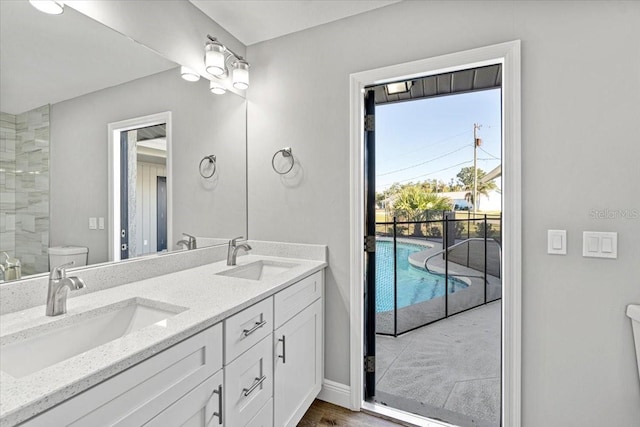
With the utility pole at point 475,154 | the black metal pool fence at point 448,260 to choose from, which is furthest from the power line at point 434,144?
the black metal pool fence at point 448,260

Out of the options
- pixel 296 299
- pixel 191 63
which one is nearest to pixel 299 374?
pixel 296 299

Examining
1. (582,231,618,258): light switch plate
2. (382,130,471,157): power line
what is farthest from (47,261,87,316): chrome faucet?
(582,231,618,258): light switch plate

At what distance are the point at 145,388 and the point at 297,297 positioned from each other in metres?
0.89

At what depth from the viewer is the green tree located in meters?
1.93

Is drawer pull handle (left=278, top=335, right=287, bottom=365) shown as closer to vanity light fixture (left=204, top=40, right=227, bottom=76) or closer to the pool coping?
the pool coping

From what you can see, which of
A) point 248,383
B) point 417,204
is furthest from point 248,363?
point 417,204

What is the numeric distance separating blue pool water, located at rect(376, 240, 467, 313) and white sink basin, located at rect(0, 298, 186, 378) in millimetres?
1614

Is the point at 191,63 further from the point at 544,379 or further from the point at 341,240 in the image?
the point at 544,379

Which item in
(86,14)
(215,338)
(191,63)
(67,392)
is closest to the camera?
(67,392)

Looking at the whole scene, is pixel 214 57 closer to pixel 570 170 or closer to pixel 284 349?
pixel 284 349

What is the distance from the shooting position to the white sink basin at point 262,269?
6.25 feet

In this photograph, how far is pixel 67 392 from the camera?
2.18 feet

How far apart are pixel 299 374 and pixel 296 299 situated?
16.3 inches

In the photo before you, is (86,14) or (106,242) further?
(106,242)
